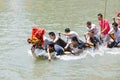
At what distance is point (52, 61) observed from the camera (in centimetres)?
1480

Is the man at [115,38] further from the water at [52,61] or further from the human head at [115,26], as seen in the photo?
the water at [52,61]

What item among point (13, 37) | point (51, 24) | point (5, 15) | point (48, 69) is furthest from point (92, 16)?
point (48, 69)

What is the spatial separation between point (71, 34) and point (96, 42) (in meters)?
1.24

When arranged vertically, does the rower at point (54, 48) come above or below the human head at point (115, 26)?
below

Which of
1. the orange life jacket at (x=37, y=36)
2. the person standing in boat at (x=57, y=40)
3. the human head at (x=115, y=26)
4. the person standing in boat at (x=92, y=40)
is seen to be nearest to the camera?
the orange life jacket at (x=37, y=36)

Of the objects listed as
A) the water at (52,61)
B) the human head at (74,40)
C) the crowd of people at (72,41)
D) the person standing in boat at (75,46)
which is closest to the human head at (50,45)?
the crowd of people at (72,41)

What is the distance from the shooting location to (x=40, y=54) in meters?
15.2

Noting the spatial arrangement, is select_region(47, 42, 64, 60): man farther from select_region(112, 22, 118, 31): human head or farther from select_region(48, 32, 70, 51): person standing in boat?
select_region(112, 22, 118, 31): human head

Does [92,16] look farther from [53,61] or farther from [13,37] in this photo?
[53,61]

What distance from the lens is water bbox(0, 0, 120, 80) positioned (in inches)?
532

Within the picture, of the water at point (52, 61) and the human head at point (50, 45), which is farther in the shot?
the human head at point (50, 45)

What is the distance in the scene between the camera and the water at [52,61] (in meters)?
13.5

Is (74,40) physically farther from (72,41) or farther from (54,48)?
(54,48)

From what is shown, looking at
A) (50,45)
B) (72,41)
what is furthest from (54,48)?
(72,41)
